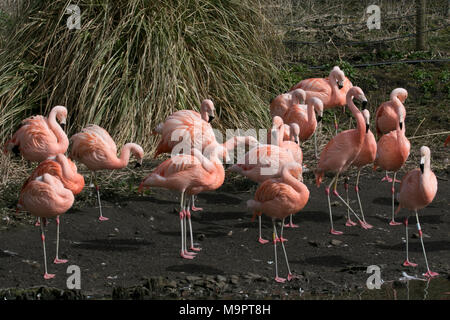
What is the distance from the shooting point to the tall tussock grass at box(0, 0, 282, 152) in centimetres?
894

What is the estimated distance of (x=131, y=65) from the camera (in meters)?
9.13

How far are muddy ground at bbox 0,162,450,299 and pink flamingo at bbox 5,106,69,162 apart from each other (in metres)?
0.68

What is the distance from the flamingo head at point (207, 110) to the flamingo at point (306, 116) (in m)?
1.03

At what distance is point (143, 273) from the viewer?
6160 mm

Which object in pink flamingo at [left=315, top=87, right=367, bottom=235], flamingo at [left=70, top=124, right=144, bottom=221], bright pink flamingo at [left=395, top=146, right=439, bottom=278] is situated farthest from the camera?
flamingo at [left=70, top=124, right=144, bottom=221]

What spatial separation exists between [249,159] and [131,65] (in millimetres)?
2521

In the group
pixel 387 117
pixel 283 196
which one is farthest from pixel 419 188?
pixel 387 117

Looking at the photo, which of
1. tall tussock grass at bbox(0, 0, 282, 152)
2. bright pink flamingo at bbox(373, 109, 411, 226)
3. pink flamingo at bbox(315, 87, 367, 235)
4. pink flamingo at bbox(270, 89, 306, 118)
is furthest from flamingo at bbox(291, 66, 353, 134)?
pink flamingo at bbox(315, 87, 367, 235)

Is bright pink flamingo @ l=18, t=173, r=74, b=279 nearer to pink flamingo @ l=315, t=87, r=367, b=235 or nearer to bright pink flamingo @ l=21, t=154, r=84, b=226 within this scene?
bright pink flamingo @ l=21, t=154, r=84, b=226

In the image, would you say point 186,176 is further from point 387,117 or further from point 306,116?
point 387,117

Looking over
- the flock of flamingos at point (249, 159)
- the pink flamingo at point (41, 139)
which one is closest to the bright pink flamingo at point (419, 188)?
the flock of flamingos at point (249, 159)

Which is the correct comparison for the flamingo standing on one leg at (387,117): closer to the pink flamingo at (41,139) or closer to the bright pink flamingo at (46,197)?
the pink flamingo at (41,139)
